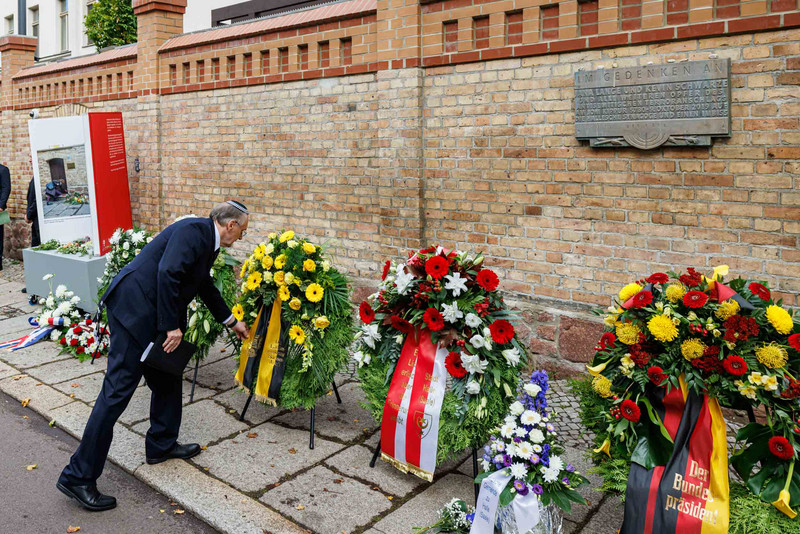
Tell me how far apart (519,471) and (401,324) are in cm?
125

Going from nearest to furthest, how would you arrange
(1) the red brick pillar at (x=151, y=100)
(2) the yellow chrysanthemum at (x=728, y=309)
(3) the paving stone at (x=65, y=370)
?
(2) the yellow chrysanthemum at (x=728, y=309), (3) the paving stone at (x=65, y=370), (1) the red brick pillar at (x=151, y=100)

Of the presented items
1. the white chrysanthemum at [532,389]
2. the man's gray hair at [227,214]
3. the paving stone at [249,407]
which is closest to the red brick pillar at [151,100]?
the paving stone at [249,407]

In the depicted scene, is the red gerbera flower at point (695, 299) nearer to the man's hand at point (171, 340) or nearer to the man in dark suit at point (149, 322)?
the man in dark suit at point (149, 322)

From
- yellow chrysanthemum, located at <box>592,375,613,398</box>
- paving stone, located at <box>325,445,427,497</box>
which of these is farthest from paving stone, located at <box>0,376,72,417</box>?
yellow chrysanthemum, located at <box>592,375,613,398</box>

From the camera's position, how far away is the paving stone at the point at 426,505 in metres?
3.96

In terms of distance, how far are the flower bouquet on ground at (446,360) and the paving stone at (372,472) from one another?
13 centimetres

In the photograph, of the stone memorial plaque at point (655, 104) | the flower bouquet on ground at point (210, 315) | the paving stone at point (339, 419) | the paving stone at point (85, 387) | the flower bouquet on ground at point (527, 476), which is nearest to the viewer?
the flower bouquet on ground at point (527, 476)

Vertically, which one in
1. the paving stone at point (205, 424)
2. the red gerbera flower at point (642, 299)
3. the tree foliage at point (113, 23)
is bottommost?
the paving stone at point (205, 424)

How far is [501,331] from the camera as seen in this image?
4172 mm

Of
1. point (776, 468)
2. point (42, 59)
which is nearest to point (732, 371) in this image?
point (776, 468)

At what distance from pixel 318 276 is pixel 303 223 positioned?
3.32m

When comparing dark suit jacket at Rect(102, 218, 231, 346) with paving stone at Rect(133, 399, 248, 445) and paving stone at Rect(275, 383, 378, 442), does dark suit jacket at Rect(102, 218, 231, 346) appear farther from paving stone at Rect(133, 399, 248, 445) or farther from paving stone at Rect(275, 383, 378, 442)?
paving stone at Rect(275, 383, 378, 442)

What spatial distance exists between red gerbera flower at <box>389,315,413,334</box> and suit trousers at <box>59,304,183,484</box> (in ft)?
5.19

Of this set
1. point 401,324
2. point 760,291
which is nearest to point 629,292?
point 760,291
